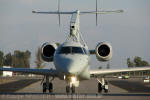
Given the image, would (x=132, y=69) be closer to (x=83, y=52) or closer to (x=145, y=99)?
(x=83, y=52)

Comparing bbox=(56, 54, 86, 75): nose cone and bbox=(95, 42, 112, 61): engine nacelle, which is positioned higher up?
bbox=(95, 42, 112, 61): engine nacelle

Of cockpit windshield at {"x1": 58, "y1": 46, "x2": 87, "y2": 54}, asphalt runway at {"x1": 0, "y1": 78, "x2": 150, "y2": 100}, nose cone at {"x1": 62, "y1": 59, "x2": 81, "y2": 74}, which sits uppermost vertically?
cockpit windshield at {"x1": 58, "y1": 46, "x2": 87, "y2": 54}

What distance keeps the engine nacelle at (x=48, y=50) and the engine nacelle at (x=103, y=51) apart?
280 centimetres

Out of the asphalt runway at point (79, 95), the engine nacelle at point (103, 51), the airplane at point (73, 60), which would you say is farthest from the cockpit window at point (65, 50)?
the engine nacelle at point (103, 51)

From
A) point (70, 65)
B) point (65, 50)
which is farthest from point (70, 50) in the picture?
point (70, 65)

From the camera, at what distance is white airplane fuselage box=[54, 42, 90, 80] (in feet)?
61.2

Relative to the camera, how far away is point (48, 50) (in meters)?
22.6

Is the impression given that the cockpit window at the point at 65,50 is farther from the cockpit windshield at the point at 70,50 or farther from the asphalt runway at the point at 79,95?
the asphalt runway at the point at 79,95

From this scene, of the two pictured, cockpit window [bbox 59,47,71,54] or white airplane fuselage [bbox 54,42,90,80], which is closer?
white airplane fuselage [bbox 54,42,90,80]

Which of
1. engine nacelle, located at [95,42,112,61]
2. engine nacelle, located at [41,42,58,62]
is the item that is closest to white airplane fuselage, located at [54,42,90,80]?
engine nacelle, located at [41,42,58,62]

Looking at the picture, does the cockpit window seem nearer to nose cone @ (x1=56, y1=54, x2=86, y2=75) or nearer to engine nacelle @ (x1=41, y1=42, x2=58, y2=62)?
nose cone @ (x1=56, y1=54, x2=86, y2=75)

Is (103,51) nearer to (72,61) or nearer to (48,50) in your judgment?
(48,50)

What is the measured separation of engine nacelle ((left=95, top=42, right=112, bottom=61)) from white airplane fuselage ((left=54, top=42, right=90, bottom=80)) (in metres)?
2.08

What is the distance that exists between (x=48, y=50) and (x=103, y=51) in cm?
356
